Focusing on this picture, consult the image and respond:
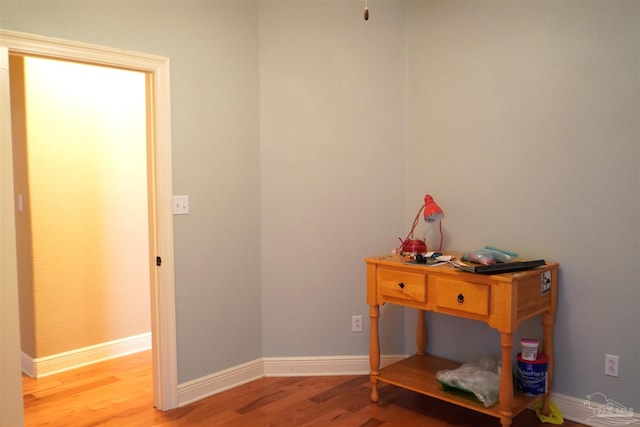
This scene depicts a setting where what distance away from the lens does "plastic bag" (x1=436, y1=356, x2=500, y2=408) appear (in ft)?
8.54

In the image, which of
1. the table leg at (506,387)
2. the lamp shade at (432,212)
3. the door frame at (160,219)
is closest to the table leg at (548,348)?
the table leg at (506,387)

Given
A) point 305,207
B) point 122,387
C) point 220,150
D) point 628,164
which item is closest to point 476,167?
point 628,164

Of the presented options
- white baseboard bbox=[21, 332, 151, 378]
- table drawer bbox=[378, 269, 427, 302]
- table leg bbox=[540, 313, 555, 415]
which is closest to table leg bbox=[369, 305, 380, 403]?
table drawer bbox=[378, 269, 427, 302]

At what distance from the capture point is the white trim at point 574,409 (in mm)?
2711

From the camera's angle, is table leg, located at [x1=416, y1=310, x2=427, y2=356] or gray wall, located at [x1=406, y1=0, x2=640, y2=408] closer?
gray wall, located at [x1=406, y1=0, x2=640, y2=408]

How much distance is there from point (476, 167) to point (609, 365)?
3.98 ft

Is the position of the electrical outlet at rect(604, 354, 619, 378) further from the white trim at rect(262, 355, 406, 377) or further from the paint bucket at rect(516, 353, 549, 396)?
the white trim at rect(262, 355, 406, 377)

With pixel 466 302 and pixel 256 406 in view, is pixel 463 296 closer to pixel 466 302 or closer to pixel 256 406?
pixel 466 302

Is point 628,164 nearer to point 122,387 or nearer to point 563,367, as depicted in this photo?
point 563,367

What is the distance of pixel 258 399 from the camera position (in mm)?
3092

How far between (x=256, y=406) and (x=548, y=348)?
1.58 meters

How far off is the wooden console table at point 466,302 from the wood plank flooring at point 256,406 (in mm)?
165

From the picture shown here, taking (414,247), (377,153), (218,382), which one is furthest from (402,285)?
(218,382)

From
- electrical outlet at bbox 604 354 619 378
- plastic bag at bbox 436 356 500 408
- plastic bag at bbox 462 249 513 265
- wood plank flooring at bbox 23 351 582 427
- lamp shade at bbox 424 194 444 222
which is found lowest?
wood plank flooring at bbox 23 351 582 427
